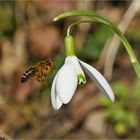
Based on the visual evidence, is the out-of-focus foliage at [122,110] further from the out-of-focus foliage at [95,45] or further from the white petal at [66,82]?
the white petal at [66,82]

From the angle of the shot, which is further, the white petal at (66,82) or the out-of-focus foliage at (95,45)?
the out-of-focus foliage at (95,45)

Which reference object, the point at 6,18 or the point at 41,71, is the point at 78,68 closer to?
the point at 41,71

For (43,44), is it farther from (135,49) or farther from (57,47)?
(135,49)

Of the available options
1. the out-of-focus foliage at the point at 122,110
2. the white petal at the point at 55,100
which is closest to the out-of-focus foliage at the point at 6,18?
the out-of-focus foliage at the point at 122,110

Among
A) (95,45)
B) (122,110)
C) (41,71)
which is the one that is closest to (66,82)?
(41,71)

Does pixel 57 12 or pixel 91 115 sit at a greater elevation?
pixel 57 12

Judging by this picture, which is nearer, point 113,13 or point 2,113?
point 2,113

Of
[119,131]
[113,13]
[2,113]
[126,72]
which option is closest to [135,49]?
[126,72]

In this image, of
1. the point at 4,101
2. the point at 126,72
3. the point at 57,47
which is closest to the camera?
the point at 4,101

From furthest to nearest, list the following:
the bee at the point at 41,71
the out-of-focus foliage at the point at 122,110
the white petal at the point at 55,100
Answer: the out-of-focus foliage at the point at 122,110
the bee at the point at 41,71
the white petal at the point at 55,100
